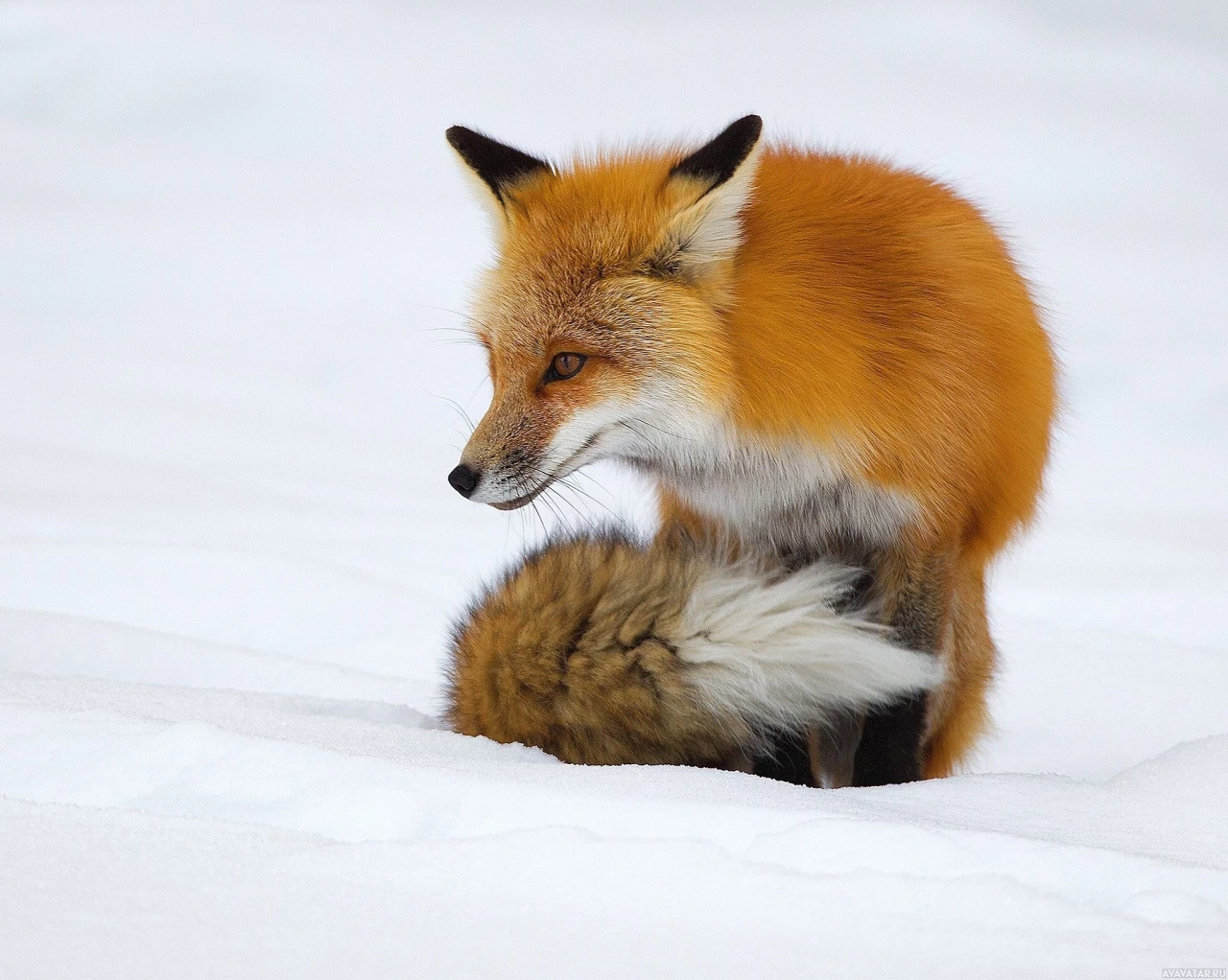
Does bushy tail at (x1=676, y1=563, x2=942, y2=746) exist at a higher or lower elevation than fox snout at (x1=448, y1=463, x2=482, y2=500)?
lower

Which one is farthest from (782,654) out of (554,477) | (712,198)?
(712,198)

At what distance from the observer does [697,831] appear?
60.1 inches

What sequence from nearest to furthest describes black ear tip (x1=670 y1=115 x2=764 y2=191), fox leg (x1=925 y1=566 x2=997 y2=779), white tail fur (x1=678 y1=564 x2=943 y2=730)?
white tail fur (x1=678 y1=564 x2=943 y2=730)
black ear tip (x1=670 y1=115 x2=764 y2=191)
fox leg (x1=925 y1=566 x2=997 y2=779)

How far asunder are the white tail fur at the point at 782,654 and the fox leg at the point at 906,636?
5.8 inches

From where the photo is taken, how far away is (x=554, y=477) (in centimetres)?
227

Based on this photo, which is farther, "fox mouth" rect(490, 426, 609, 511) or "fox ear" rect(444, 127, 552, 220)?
"fox ear" rect(444, 127, 552, 220)

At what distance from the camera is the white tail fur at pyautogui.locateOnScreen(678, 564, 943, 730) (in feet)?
6.76

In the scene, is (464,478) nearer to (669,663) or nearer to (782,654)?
(669,663)

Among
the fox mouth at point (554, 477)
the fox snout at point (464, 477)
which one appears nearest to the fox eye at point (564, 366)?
the fox mouth at point (554, 477)

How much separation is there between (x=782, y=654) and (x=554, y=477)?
1.81 feet

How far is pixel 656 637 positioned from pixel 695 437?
41cm

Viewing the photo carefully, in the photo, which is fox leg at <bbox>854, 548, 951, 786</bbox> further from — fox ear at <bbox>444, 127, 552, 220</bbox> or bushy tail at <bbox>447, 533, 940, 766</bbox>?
fox ear at <bbox>444, 127, 552, 220</bbox>

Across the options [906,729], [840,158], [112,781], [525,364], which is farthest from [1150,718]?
[112,781]

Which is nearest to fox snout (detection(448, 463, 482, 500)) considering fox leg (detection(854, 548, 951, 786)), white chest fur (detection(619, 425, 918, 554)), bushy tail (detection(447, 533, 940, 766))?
bushy tail (detection(447, 533, 940, 766))
